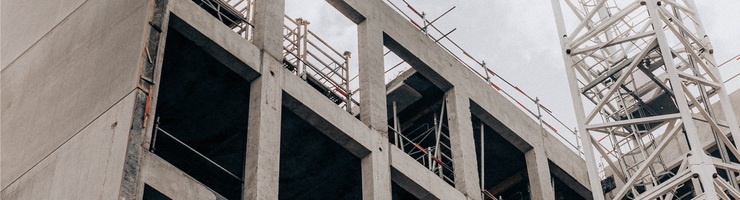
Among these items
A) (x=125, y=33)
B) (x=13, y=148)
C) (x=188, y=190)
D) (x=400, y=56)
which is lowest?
(x=188, y=190)

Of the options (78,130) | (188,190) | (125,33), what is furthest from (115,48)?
(188,190)

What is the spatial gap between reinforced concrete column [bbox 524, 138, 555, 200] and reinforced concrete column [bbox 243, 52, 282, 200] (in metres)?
9.44

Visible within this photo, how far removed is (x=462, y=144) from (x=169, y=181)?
32.8 feet

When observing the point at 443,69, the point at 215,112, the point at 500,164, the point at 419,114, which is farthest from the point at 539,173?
the point at 215,112

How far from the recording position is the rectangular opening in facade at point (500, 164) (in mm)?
31734

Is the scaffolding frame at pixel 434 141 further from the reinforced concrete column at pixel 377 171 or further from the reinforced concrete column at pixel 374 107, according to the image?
the reinforced concrete column at pixel 377 171

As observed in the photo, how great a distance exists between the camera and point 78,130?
821 inches

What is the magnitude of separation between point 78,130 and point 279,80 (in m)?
4.61

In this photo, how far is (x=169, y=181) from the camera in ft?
67.2

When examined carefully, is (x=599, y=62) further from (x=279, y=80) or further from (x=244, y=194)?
(x=244, y=194)

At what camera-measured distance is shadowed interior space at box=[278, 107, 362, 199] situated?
84.0 ft

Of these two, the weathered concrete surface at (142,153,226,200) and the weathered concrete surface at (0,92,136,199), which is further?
the weathered concrete surface at (142,153,226,200)

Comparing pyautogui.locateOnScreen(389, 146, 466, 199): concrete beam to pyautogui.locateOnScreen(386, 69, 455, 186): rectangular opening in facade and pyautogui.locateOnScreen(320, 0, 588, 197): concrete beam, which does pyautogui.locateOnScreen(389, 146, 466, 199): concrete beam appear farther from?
pyautogui.locateOnScreen(320, 0, 588, 197): concrete beam

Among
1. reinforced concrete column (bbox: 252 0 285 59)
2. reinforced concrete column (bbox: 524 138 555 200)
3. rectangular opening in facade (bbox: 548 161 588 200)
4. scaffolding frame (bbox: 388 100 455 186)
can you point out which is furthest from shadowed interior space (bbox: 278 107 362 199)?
rectangular opening in facade (bbox: 548 161 588 200)
